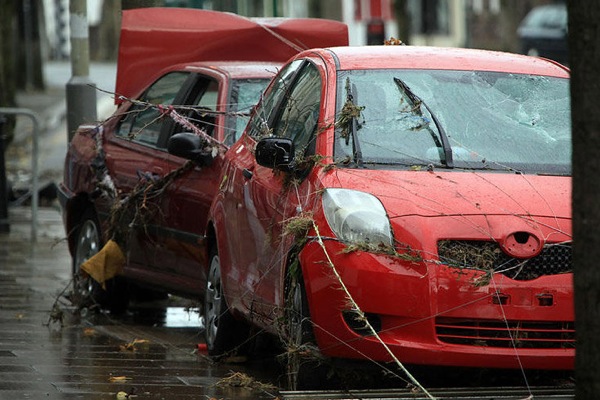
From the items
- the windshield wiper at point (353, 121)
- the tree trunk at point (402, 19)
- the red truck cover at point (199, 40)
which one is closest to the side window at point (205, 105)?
the windshield wiper at point (353, 121)

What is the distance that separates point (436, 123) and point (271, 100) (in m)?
1.27

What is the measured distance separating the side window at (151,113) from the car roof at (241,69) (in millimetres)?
122

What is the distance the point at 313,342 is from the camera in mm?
7012

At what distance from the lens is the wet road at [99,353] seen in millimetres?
7535

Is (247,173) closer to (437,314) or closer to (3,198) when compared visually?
(437,314)

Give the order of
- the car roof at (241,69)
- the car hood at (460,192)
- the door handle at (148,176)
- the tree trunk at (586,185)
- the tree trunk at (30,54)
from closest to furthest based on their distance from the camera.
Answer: the tree trunk at (586,185)
the car hood at (460,192)
the door handle at (148,176)
the car roof at (241,69)
the tree trunk at (30,54)

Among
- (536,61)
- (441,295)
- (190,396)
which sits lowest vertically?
(190,396)

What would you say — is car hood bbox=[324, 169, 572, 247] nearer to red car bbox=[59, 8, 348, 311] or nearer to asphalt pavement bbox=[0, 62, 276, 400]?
asphalt pavement bbox=[0, 62, 276, 400]

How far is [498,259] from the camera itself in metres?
6.78

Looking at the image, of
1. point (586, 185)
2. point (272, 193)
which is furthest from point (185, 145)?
point (586, 185)

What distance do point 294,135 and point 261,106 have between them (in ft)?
2.72

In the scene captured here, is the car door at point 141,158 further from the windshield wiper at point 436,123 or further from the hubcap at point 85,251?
the windshield wiper at point 436,123

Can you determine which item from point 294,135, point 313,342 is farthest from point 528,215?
point 294,135

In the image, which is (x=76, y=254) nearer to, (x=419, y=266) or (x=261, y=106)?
(x=261, y=106)
